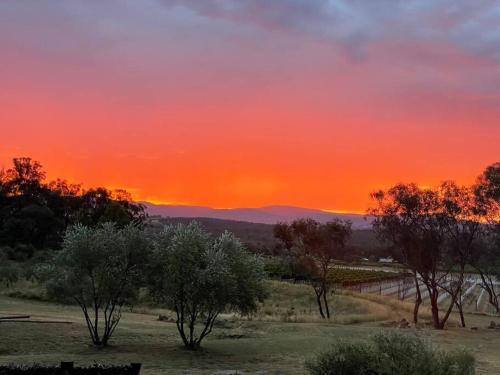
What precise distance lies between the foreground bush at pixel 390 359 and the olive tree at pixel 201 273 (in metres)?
9.49

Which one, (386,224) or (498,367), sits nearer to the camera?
(498,367)

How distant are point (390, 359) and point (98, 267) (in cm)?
1528

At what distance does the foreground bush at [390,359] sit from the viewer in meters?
10.7

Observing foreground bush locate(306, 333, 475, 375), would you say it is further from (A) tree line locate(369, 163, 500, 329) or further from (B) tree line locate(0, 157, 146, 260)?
(B) tree line locate(0, 157, 146, 260)

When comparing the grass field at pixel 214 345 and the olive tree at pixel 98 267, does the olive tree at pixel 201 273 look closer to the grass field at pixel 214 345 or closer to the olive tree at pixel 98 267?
the olive tree at pixel 98 267

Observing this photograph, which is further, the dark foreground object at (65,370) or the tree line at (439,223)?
the tree line at (439,223)

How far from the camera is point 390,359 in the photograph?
11016 millimetres

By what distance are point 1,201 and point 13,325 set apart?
9493 centimetres

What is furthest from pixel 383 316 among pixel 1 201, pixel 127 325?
pixel 1 201

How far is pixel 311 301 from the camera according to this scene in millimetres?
57969

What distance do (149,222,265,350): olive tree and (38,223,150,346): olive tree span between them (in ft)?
2.78

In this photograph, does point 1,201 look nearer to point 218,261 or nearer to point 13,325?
point 13,325

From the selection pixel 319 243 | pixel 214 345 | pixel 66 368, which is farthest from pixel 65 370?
pixel 319 243

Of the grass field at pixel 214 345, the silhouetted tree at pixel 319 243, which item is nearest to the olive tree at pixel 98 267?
the grass field at pixel 214 345
